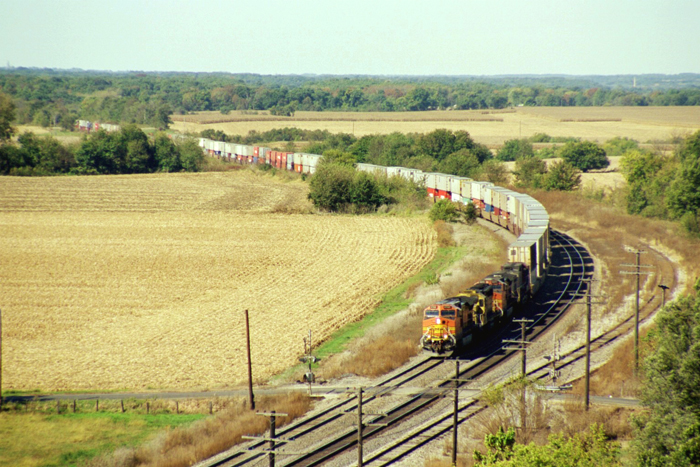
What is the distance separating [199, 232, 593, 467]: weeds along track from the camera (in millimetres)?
23438

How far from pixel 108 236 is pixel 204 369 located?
3217cm

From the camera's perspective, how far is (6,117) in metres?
105

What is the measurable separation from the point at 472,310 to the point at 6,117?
305 feet

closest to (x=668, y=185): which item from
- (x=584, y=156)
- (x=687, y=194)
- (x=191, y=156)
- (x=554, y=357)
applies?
(x=687, y=194)

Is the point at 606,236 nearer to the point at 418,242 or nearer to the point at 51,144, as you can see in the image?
the point at 418,242

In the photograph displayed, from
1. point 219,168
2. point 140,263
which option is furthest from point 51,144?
point 140,263

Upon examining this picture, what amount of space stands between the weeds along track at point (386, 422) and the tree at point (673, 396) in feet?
20.0

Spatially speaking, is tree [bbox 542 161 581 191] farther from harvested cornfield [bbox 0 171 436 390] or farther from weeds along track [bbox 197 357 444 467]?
weeds along track [bbox 197 357 444 467]

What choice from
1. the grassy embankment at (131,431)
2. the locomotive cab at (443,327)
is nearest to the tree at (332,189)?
the locomotive cab at (443,327)

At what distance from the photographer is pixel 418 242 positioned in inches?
2271

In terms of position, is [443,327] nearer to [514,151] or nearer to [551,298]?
[551,298]

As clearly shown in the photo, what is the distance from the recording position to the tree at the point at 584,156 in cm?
10312

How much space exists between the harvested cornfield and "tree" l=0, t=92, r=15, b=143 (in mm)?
26832

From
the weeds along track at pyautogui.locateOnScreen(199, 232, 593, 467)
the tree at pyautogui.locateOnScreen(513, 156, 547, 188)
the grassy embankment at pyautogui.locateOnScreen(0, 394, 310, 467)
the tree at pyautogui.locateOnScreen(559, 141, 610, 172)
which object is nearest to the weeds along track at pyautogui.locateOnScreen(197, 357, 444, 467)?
the weeds along track at pyautogui.locateOnScreen(199, 232, 593, 467)
